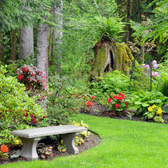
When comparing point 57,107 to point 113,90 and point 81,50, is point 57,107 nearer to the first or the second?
point 113,90

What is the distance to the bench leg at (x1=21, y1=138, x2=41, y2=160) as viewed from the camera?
4.44m

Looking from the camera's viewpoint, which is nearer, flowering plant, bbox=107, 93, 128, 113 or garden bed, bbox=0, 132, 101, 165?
garden bed, bbox=0, 132, 101, 165

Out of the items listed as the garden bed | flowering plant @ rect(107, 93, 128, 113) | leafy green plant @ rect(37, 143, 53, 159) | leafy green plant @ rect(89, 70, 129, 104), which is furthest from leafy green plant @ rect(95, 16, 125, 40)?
leafy green plant @ rect(37, 143, 53, 159)

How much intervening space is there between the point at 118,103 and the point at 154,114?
1366 millimetres

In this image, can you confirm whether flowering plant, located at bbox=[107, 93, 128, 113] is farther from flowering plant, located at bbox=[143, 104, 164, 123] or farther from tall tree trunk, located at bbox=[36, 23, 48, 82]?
tall tree trunk, located at bbox=[36, 23, 48, 82]

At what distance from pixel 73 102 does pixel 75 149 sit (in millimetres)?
1848

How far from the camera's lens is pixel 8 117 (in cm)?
492

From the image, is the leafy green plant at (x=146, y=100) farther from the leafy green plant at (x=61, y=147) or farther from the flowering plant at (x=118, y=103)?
the leafy green plant at (x=61, y=147)

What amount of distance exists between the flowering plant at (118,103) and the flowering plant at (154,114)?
90 centimetres

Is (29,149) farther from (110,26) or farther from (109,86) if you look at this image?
(110,26)

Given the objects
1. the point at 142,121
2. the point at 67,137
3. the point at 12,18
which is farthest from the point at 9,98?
the point at 142,121

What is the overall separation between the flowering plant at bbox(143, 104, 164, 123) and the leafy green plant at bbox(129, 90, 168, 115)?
201mm

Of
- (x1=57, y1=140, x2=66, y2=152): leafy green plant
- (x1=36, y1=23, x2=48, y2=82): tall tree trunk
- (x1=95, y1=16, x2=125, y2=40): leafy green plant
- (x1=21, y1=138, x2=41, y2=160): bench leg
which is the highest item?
(x1=95, y1=16, x2=125, y2=40): leafy green plant

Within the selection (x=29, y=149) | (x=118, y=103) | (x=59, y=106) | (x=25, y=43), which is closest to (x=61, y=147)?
(x=29, y=149)
